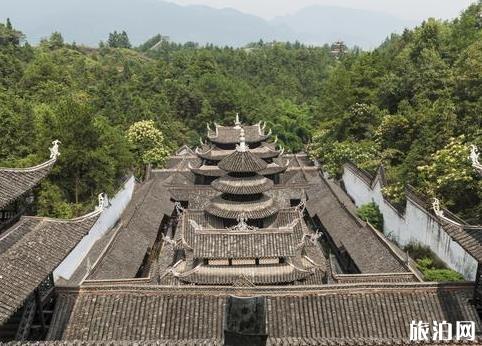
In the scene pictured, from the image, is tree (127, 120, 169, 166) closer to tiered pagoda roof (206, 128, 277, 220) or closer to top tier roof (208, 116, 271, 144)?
top tier roof (208, 116, 271, 144)

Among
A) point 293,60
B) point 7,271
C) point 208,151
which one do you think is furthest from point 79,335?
point 293,60

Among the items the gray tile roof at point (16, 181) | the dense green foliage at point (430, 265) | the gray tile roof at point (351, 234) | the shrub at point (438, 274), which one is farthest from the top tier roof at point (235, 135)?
the gray tile roof at point (16, 181)

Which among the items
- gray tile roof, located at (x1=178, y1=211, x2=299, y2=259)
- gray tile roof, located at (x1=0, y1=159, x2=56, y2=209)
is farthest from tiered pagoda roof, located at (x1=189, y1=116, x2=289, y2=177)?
gray tile roof, located at (x1=0, y1=159, x2=56, y2=209)

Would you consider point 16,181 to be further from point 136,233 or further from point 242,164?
point 136,233

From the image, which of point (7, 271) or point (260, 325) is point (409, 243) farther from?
point (260, 325)

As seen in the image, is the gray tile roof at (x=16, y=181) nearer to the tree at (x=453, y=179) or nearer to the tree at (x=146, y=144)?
the tree at (x=453, y=179)
